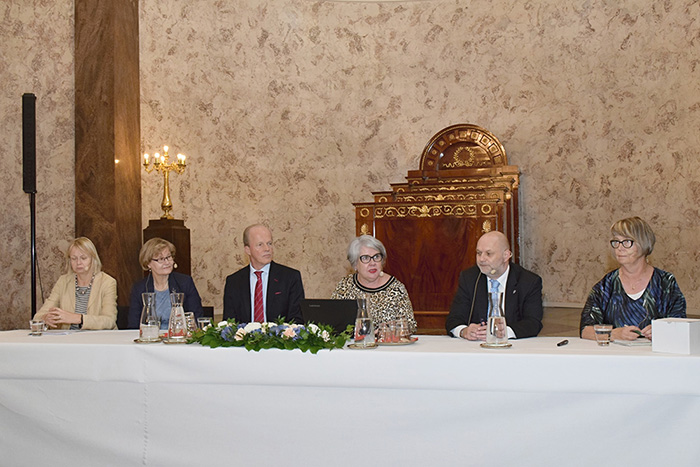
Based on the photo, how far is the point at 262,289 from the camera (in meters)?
4.57

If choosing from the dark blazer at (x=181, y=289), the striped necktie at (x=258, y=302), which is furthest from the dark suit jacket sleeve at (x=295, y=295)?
the dark blazer at (x=181, y=289)

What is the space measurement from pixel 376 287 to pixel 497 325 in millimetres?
1203

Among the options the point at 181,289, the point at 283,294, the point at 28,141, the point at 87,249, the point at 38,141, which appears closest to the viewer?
the point at 87,249

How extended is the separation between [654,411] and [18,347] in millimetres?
2456

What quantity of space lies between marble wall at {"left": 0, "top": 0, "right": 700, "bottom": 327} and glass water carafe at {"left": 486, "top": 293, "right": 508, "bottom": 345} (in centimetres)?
664

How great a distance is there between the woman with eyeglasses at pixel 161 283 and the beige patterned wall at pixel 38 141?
3775mm

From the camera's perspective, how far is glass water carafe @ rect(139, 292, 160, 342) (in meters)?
3.10

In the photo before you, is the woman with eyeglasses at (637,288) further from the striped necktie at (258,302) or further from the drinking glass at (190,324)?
the striped necktie at (258,302)

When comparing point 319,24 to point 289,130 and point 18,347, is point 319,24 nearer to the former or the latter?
point 289,130

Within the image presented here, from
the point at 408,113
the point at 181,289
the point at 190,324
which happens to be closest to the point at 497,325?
the point at 190,324

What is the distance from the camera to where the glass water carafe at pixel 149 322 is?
3.10 metres

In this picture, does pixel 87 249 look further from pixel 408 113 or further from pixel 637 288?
pixel 408 113

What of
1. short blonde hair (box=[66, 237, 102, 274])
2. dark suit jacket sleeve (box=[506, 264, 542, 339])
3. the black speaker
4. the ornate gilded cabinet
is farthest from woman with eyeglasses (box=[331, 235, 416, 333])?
the black speaker

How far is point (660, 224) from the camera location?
8844 mm
